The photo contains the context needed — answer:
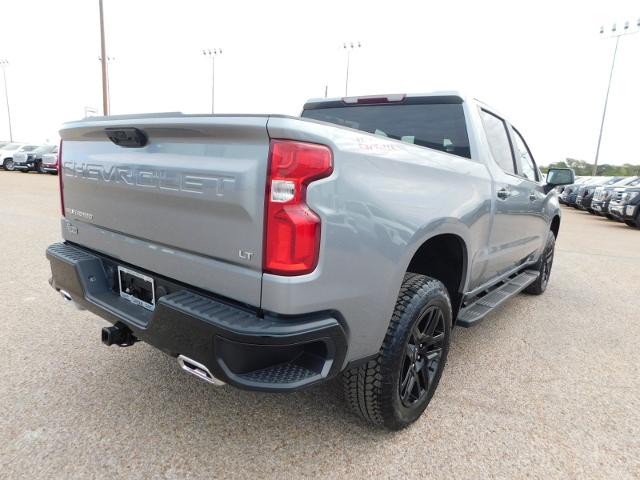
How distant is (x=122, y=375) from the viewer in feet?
8.84

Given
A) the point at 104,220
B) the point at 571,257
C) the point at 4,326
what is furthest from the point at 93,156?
the point at 571,257

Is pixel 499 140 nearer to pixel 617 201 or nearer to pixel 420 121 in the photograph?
pixel 420 121

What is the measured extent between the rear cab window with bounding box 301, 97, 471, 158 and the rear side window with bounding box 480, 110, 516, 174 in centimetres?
29

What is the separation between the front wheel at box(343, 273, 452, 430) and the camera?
2.05 meters

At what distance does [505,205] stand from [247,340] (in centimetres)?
240

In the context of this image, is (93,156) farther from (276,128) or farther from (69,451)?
(69,451)

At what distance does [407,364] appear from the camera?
2283mm

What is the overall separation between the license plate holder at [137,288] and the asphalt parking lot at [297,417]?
628 millimetres

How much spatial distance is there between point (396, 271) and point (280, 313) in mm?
604

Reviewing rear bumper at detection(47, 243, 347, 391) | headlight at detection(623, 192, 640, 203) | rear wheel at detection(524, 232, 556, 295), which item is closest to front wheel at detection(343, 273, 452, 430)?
rear bumper at detection(47, 243, 347, 391)

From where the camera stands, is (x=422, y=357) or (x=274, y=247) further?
(x=422, y=357)

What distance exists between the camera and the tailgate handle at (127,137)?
1.97 metres

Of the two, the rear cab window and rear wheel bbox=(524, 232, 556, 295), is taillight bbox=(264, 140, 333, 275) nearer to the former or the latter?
the rear cab window

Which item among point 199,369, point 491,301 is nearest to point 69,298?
point 199,369
